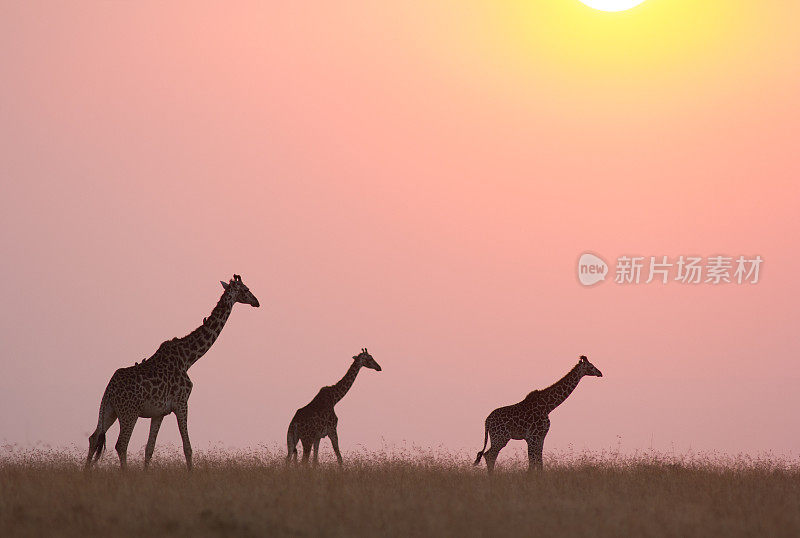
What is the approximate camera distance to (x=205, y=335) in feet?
69.0

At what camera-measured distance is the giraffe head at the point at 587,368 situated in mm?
24172

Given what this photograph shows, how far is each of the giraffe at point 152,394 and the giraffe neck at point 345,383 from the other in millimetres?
4163

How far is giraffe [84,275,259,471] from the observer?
18984 mm

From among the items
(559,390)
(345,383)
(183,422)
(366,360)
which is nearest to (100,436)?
(183,422)

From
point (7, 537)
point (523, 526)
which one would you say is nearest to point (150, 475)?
point (7, 537)

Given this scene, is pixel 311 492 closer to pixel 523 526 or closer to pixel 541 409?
pixel 523 526

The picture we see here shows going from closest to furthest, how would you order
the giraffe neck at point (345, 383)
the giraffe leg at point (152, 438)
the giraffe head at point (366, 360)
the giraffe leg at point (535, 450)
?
the giraffe leg at point (152, 438)
the giraffe leg at point (535, 450)
the giraffe neck at point (345, 383)
the giraffe head at point (366, 360)

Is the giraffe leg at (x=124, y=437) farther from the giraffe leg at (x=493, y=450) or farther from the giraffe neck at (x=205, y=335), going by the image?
the giraffe leg at (x=493, y=450)

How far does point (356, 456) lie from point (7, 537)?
10.3m

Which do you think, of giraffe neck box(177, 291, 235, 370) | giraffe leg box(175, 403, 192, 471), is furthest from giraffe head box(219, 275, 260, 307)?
giraffe leg box(175, 403, 192, 471)

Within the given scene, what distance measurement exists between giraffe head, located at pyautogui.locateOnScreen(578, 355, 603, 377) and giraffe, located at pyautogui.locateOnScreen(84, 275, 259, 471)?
860 centimetres

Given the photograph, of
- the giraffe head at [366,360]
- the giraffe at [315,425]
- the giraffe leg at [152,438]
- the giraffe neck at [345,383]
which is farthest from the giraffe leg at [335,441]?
the giraffe leg at [152,438]

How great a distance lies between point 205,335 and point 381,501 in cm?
709

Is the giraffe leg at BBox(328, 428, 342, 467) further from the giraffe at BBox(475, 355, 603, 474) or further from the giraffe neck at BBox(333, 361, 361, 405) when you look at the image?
the giraffe at BBox(475, 355, 603, 474)
